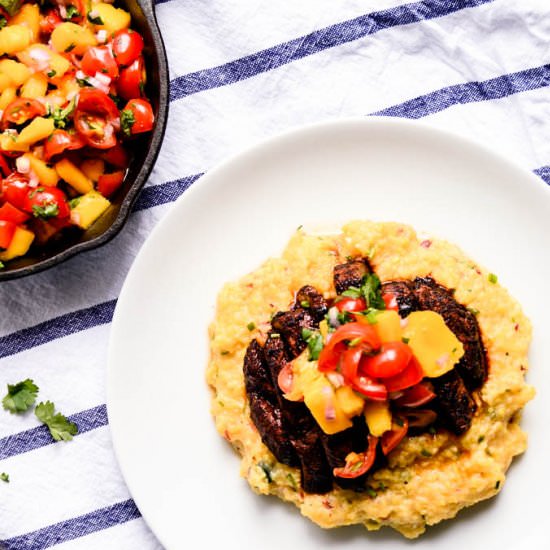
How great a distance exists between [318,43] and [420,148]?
1.10 meters

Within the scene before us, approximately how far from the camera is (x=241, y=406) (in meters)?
5.53

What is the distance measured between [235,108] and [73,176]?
1.24 meters

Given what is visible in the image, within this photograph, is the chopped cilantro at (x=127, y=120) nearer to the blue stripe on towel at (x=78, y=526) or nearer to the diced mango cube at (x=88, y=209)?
the diced mango cube at (x=88, y=209)

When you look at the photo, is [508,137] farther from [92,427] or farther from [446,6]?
[92,427]

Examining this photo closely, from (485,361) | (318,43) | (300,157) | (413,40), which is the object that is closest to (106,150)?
(300,157)

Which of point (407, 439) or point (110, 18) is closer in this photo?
point (407, 439)

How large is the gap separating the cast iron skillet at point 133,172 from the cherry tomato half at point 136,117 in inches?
2.2

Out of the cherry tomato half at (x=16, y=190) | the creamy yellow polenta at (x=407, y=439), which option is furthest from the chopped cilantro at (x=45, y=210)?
the creamy yellow polenta at (x=407, y=439)

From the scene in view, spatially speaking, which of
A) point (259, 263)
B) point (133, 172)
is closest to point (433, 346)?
point (259, 263)

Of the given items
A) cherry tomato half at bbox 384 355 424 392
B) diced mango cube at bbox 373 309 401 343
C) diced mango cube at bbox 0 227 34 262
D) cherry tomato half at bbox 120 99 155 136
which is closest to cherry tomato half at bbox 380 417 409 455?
cherry tomato half at bbox 384 355 424 392

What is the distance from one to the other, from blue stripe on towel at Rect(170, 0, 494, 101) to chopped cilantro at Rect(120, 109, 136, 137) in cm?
67

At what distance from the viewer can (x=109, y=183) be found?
A: 573 centimetres

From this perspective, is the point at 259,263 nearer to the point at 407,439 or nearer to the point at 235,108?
the point at 235,108

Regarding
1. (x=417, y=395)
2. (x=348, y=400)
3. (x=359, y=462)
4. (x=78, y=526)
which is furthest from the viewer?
(x=78, y=526)
